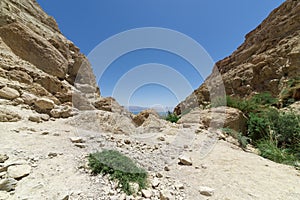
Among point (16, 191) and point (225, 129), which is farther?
point (225, 129)

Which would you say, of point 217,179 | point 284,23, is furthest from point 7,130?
point 284,23

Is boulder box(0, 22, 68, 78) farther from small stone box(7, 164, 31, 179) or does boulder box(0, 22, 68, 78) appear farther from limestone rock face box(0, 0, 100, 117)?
small stone box(7, 164, 31, 179)

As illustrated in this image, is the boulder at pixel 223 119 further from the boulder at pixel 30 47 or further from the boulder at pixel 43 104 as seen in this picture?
the boulder at pixel 30 47

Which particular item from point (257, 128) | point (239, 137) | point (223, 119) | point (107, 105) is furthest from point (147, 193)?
point (107, 105)

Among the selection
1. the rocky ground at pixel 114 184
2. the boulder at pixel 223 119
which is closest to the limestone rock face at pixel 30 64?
→ the rocky ground at pixel 114 184

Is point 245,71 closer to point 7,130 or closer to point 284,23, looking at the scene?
point 284,23

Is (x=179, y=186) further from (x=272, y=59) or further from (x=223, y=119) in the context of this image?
(x=272, y=59)

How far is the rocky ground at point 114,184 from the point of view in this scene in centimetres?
153

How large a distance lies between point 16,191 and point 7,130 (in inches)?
90.1

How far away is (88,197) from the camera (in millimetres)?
1459

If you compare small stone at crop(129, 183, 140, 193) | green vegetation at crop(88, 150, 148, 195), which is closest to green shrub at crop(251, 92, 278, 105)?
green vegetation at crop(88, 150, 148, 195)

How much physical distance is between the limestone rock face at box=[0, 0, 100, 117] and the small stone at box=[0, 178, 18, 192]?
150 inches

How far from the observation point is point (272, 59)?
40.0 feet

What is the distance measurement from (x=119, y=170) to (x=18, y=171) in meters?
1.27
